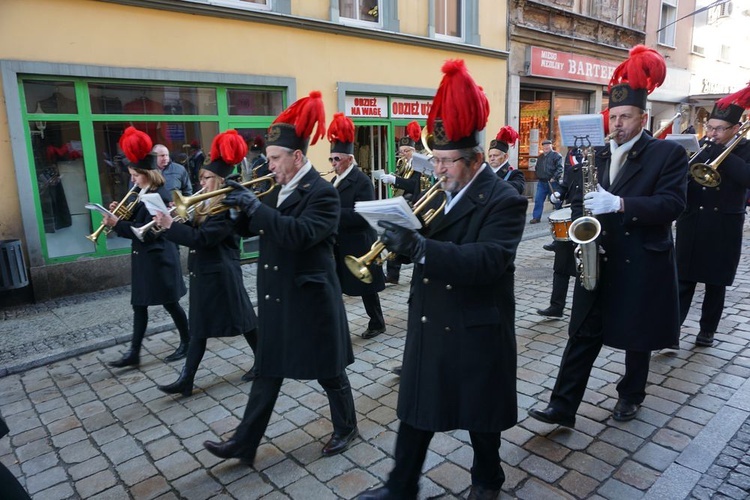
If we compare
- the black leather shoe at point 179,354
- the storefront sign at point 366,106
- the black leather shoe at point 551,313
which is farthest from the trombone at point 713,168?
the storefront sign at point 366,106

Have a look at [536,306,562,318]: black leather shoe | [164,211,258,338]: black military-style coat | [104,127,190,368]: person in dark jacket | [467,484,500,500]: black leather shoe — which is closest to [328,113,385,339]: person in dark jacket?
[164,211,258,338]: black military-style coat

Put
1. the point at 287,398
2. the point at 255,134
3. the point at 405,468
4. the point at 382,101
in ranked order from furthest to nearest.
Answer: the point at 382,101 < the point at 255,134 < the point at 287,398 < the point at 405,468

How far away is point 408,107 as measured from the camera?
41.1ft

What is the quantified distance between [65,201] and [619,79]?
7.79 meters

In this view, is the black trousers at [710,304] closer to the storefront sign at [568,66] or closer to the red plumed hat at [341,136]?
the red plumed hat at [341,136]

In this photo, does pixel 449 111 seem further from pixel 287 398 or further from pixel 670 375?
pixel 670 375

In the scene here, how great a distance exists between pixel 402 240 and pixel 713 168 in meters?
4.20

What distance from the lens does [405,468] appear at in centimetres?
269

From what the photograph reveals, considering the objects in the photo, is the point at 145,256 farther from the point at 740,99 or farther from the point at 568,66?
the point at 568,66

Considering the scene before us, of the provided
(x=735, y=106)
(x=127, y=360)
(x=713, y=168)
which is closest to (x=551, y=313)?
(x=713, y=168)

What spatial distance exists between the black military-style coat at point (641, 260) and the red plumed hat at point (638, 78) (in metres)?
0.28

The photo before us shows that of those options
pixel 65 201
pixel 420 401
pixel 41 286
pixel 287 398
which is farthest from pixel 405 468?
pixel 65 201

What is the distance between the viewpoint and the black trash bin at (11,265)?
6832 mm

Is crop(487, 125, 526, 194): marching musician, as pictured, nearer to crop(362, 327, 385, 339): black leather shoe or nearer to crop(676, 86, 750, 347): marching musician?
crop(676, 86, 750, 347): marching musician
